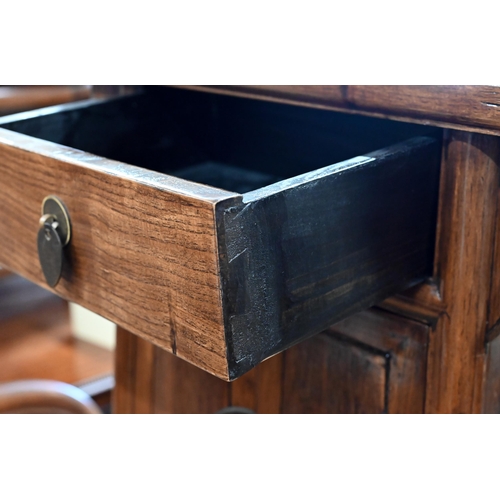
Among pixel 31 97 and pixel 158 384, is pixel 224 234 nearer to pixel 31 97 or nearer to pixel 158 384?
pixel 158 384

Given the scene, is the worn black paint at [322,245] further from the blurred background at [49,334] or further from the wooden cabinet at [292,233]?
the blurred background at [49,334]

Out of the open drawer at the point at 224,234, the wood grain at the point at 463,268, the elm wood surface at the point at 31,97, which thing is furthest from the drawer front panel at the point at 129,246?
the elm wood surface at the point at 31,97

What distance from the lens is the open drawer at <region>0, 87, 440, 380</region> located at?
410mm

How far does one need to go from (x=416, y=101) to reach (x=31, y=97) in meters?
1.13

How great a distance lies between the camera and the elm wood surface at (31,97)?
146 cm

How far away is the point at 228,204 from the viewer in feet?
1.29

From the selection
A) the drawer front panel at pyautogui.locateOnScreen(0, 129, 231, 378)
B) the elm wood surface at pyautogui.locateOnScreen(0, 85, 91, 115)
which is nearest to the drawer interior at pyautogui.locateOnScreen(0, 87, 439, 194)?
the drawer front panel at pyautogui.locateOnScreen(0, 129, 231, 378)

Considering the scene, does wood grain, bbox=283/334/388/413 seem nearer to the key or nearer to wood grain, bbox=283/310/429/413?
wood grain, bbox=283/310/429/413

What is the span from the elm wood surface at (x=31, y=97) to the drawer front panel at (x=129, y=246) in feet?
3.13

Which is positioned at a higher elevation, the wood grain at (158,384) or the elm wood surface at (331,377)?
the elm wood surface at (331,377)

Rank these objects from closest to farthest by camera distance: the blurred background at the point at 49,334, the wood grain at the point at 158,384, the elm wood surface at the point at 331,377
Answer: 1. the elm wood surface at the point at 331,377
2. the wood grain at the point at 158,384
3. the blurred background at the point at 49,334

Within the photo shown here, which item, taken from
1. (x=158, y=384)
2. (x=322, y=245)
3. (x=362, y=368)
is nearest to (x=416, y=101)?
(x=322, y=245)

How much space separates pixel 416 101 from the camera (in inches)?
19.9

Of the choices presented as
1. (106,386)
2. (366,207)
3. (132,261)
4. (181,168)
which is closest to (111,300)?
(132,261)
